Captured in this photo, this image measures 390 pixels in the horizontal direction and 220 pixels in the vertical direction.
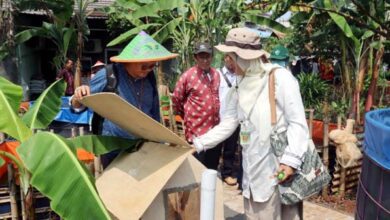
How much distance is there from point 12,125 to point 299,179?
1.71 meters

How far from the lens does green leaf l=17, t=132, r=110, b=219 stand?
1958 mm

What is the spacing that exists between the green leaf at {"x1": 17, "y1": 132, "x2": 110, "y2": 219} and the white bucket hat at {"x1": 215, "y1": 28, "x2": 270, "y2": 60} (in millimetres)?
1062

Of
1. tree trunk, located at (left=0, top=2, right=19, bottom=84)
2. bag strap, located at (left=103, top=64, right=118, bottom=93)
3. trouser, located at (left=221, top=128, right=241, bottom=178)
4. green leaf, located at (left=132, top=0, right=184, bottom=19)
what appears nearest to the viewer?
bag strap, located at (left=103, top=64, right=118, bottom=93)

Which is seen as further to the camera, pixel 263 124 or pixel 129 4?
pixel 129 4

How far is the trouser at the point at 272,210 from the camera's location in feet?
8.54

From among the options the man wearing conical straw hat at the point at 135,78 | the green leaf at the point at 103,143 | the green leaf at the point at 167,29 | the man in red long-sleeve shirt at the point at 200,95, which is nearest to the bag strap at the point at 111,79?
the man wearing conical straw hat at the point at 135,78

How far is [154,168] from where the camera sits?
7.50 ft

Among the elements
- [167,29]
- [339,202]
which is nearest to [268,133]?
[339,202]

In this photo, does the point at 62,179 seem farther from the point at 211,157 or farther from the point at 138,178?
the point at 211,157

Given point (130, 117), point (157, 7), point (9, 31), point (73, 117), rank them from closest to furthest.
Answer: point (130, 117)
point (73, 117)
point (157, 7)
point (9, 31)

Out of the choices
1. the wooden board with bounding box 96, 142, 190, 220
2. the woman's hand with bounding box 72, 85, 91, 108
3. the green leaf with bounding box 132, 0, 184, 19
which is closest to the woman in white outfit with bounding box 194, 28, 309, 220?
the wooden board with bounding box 96, 142, 190, 220

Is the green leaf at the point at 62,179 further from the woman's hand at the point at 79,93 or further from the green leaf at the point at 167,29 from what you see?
the green leaf at the point at 167,29

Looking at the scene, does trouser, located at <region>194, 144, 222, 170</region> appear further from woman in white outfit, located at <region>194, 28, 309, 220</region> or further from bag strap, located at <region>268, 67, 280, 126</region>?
bag strap, located at <region>268, 67, 280, 126</region>

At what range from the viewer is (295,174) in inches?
98.2
